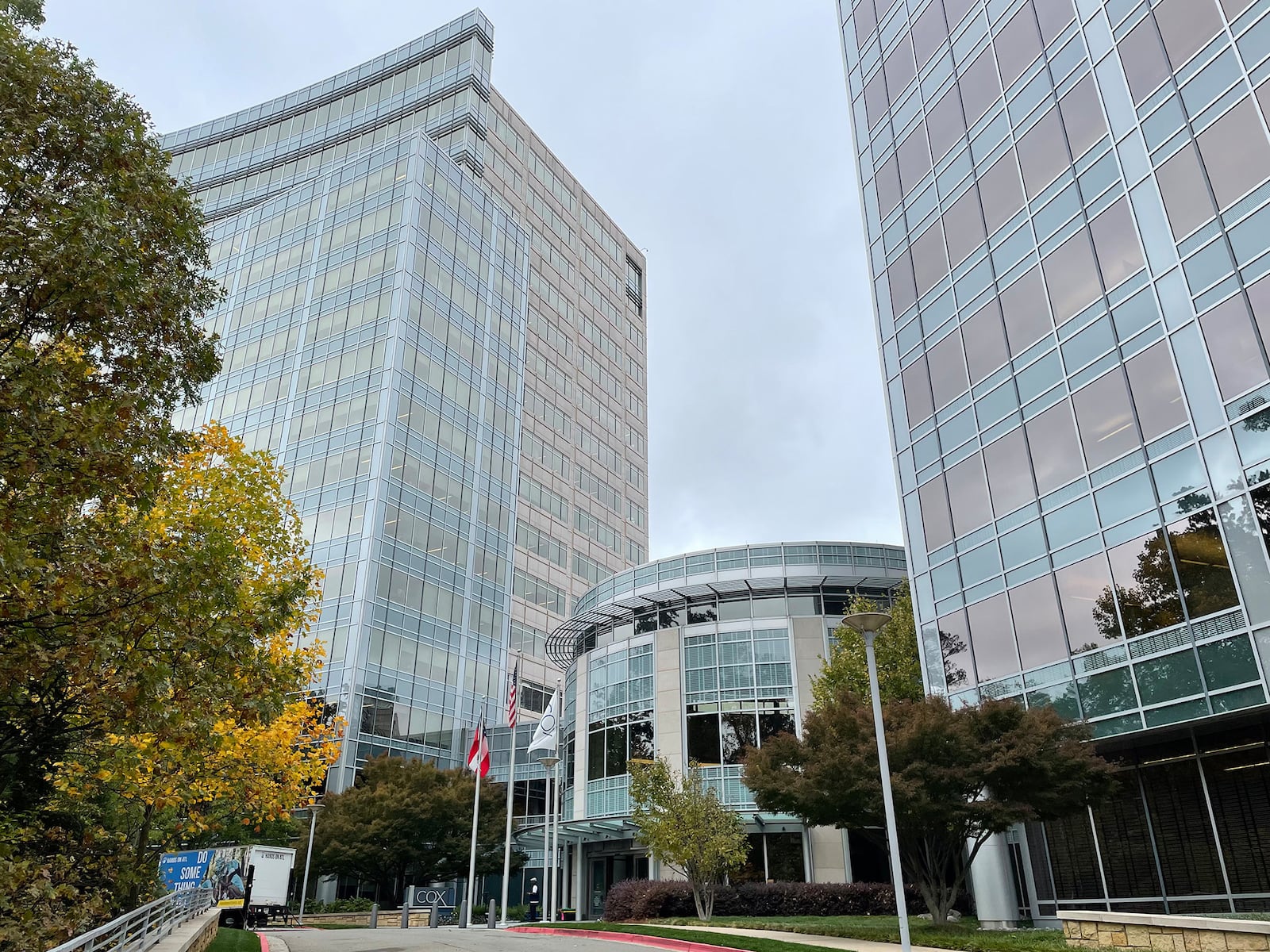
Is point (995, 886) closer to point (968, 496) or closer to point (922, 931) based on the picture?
point (922, 931)

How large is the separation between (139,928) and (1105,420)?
2311 centimetres

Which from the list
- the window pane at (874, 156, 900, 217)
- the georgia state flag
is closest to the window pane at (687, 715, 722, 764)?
the georgia state flag

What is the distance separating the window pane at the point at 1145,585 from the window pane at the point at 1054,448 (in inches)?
106

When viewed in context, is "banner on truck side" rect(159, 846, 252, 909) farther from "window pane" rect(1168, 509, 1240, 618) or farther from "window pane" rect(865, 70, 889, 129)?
"window pane" rect(865, 70, 889, 129)

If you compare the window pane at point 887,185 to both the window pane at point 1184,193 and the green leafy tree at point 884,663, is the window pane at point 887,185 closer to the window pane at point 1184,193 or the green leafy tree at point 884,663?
the window pane at point 1184,193

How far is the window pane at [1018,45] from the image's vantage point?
27.4m

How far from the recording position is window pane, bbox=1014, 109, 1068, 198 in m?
25.7

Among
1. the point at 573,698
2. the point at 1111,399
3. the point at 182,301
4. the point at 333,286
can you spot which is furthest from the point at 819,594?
the point at 333,286

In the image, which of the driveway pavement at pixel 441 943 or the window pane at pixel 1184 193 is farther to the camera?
the window pane at pixel 1184 193

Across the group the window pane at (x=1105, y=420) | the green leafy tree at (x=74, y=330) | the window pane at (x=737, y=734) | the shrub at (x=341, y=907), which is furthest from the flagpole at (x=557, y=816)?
the green leafy tree at (x=74, y=330)

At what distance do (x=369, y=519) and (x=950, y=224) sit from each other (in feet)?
139

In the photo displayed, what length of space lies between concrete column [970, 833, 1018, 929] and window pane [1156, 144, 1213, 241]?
54.4 feet

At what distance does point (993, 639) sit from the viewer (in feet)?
83.3

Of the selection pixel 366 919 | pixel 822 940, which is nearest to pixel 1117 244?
pixel 822 940
